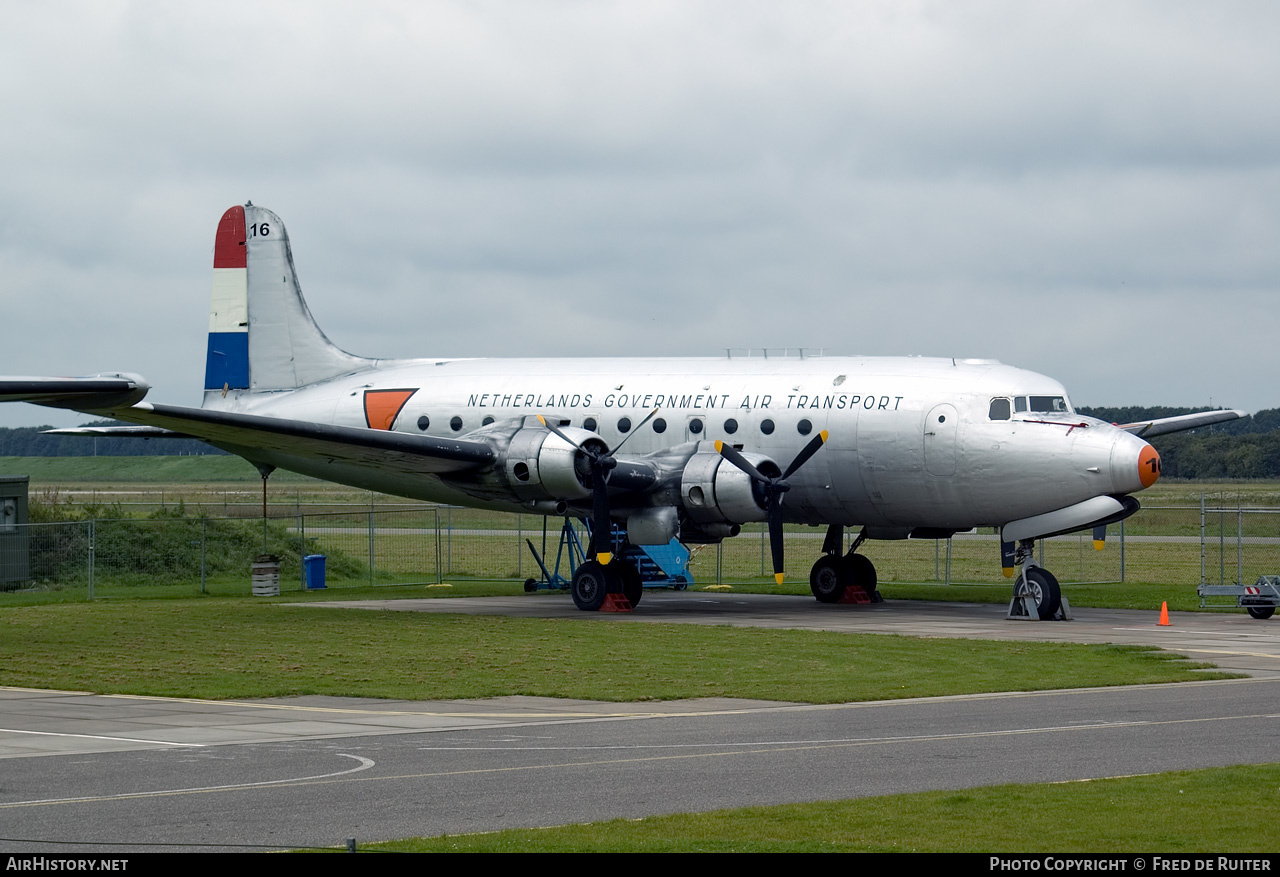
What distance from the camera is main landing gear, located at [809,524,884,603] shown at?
33.1 metres

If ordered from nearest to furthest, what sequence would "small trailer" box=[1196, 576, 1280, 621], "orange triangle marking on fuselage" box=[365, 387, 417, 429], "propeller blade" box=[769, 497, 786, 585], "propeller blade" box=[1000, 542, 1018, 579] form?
"small trailer" box=[1196, 576, 1280, 621] < "propeller blade" box=[769, 497, 786, 585] < "propeller blade" box=[1000, 542, 1018, 579] < "orange triangle marking on fuselage" box=[365, 387, 417, 429]

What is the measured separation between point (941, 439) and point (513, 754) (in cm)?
1637

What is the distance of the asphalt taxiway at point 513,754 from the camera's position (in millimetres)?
10750

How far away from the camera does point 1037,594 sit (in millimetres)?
28188

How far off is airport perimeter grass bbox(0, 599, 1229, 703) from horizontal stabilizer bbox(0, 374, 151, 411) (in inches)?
135

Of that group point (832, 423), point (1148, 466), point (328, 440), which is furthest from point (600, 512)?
point (1148, 466)

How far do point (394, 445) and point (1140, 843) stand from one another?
21.2m

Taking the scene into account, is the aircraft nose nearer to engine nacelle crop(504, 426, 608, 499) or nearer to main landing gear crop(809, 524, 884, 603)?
main landing gear crop(809, 524, 884, 603)

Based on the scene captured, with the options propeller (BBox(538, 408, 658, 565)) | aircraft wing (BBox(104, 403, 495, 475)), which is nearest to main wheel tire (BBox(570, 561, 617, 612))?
propeller (BBox(538, 408, 658, 565))

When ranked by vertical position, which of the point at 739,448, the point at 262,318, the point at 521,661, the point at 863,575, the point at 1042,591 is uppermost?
the point at 262,318

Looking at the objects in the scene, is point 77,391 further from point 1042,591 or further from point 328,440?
point 1042,591

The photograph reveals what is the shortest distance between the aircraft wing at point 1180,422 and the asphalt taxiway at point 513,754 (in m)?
13.9

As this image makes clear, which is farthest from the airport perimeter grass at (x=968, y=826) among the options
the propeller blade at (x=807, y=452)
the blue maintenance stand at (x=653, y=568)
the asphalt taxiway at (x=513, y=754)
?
the blue maintenance stand at (x=653, y=568)

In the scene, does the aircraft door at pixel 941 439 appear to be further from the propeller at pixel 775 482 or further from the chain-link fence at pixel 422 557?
the chain-link fence at pixel 422 557
